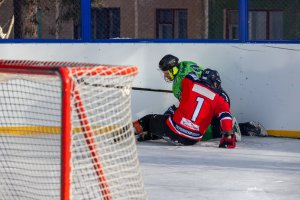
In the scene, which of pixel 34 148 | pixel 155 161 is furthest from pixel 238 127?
pixel 34 148

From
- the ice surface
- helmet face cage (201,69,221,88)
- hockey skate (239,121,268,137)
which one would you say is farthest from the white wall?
helmet face cage (201,69,221,88)

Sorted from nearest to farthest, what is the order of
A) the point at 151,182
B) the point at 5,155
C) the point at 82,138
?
the point at 82,138 < the point at 5,155 < the point at 151,182

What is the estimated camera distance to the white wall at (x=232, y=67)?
11117 mm

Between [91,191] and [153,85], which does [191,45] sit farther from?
[91,191]

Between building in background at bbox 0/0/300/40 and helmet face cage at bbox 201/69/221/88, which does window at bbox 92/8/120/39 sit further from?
helmet face cage at bbox 201/69/221/88

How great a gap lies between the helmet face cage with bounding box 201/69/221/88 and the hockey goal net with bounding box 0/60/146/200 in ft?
11.5

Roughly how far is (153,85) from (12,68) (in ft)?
17.5

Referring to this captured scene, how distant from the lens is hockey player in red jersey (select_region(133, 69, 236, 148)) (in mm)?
10523

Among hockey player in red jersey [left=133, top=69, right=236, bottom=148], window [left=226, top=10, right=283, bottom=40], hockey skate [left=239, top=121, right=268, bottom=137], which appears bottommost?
hockey skate [left=239, top=121, right=268, bottom=137]

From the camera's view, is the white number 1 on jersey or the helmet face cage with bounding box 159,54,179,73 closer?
the white number 1 on jersey

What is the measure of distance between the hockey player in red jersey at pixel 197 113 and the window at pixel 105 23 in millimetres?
1386

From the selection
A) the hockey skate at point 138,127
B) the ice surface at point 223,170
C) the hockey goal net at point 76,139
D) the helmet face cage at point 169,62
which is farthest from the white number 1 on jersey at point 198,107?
the hockey goal net at point 76,139

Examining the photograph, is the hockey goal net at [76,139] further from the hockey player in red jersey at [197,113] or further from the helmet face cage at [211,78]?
the helmet face cage at [211,78]

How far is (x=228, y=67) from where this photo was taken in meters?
11.3
